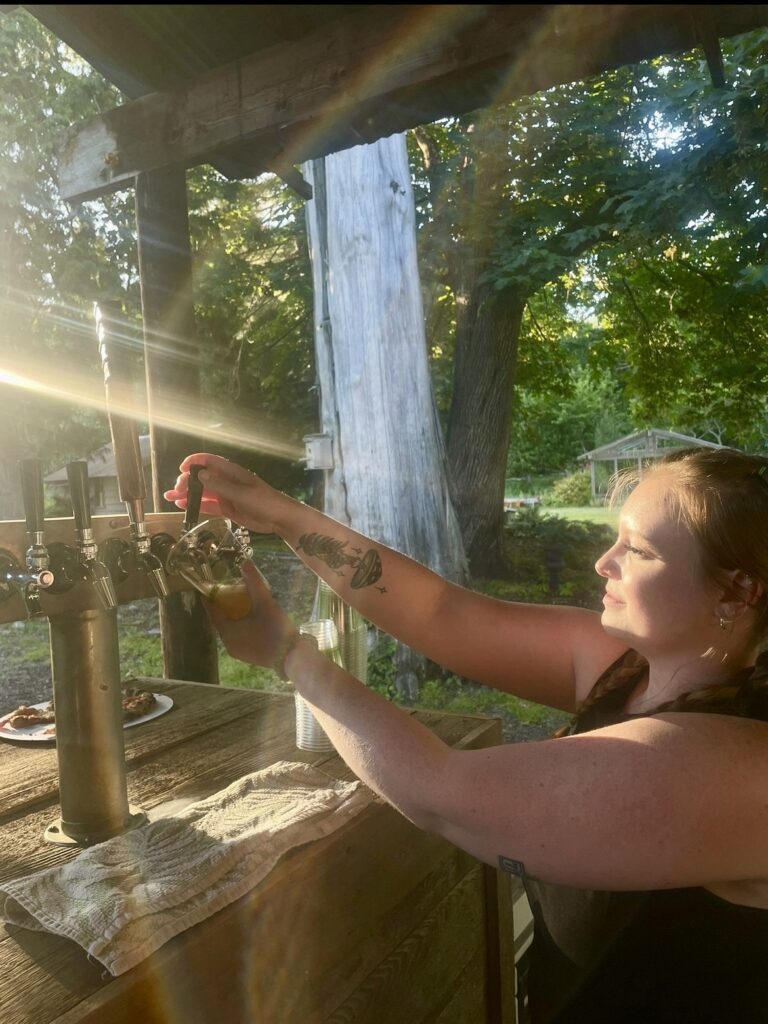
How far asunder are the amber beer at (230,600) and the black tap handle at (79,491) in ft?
0.69

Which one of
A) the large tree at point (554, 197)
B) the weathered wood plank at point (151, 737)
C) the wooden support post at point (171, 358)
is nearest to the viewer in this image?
the weathered wood plank at point (151, 737)

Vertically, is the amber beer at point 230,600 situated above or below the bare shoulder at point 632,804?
above

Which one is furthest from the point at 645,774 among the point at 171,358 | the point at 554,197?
the point at 554,197

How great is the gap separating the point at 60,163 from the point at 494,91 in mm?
1267

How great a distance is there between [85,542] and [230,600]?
0.69 ft

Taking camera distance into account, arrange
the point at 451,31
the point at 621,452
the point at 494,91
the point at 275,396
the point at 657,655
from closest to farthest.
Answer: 1. the point at 657,655
2. the point at 451,31
3. the point at 494,91
4. the point at 621,452
5. the point at 275,396

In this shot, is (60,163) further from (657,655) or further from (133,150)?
(657,655)

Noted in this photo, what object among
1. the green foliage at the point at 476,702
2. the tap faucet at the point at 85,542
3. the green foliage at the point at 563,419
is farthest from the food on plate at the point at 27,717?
the green foliage at the point at 563,419

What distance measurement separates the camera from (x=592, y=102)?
4.44m

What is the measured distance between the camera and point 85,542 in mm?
893

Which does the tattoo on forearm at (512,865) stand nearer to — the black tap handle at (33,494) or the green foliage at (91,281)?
the black tap handle at (33,494)

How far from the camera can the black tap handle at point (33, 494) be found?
2.83ft

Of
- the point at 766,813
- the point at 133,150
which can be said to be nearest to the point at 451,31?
the point at 133,150

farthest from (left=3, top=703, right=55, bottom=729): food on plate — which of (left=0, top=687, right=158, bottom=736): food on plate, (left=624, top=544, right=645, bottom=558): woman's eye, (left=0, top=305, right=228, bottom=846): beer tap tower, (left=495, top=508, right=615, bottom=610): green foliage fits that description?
(left=495, top=508, right=615, bottom=610): green foliage
